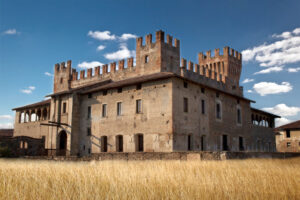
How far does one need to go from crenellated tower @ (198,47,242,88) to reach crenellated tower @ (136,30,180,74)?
11843mm

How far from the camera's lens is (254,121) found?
33.9m

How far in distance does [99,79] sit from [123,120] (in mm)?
8979

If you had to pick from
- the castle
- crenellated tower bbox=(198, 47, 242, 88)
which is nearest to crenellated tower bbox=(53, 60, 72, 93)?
the castle

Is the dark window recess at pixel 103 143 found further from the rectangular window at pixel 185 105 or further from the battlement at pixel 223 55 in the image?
the battlement at pixel 223 55

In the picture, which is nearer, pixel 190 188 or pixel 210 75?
pixel 190 188

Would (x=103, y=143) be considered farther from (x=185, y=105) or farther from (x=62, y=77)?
(x=62, y=77)

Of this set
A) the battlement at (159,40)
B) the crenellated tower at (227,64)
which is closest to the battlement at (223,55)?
the crenellated tower at (227,64)

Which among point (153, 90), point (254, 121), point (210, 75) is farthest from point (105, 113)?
point (254, 121)

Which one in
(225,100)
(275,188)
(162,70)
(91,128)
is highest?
(162,70)

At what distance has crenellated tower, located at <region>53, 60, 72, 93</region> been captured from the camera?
34562 millimetres

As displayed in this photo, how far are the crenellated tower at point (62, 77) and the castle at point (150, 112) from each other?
251mm

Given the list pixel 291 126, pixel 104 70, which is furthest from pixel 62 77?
pixel 291 126

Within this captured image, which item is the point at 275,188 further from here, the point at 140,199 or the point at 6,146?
the point at 6,146

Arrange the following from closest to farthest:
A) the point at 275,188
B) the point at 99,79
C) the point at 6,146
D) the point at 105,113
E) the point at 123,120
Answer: the point at 275,188, the point at 123,120, the point at 105,113, the point at 6,146, the point at 99,79
